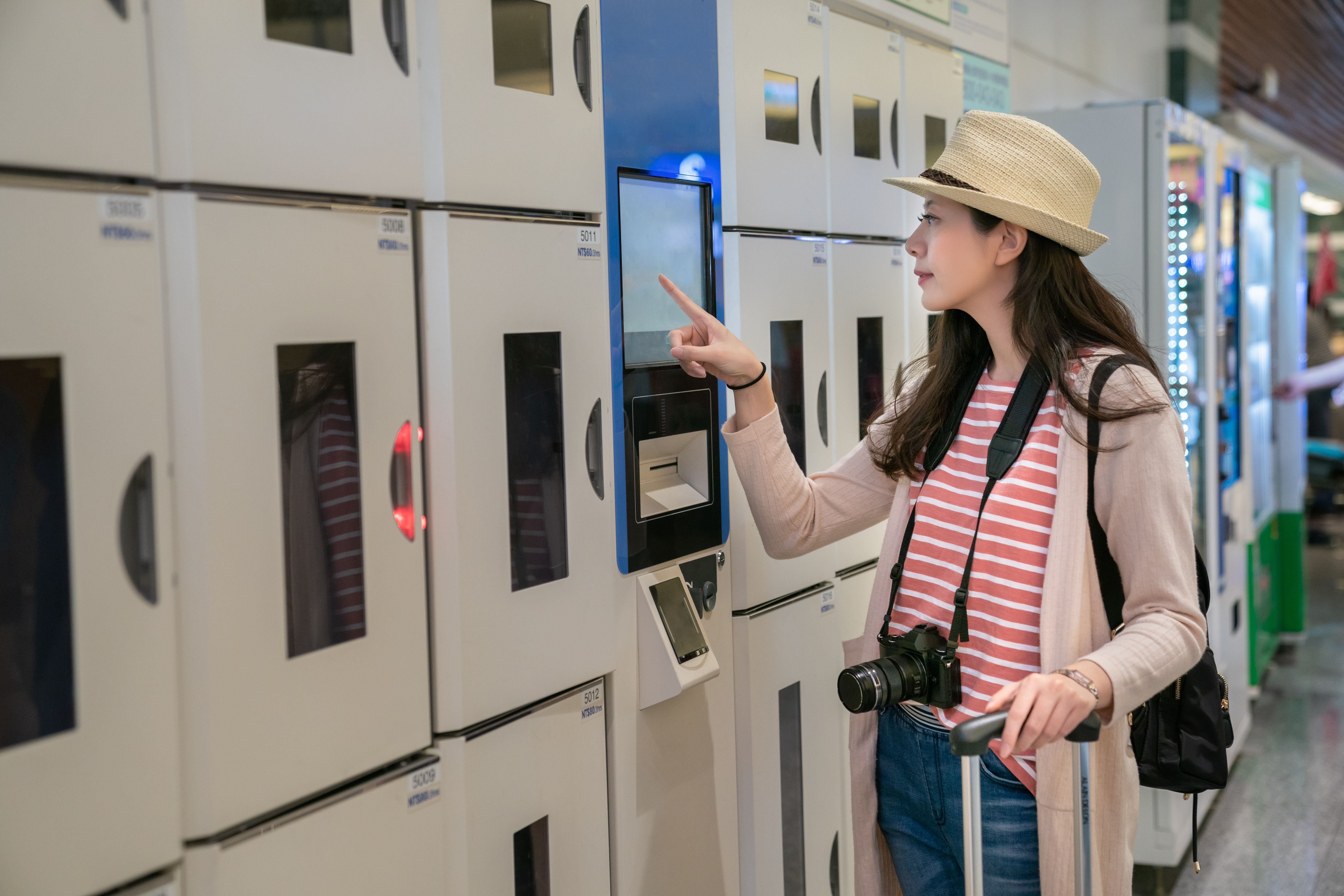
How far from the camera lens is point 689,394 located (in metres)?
2.34

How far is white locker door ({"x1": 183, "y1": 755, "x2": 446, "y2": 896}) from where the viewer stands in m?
1.46

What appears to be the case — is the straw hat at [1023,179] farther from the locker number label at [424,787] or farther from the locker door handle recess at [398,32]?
the locker number label at [424,787]

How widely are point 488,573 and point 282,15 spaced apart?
0.86m

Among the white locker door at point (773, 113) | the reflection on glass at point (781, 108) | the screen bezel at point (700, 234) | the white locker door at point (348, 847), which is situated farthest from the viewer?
the reflection on glass at point (781, 108)

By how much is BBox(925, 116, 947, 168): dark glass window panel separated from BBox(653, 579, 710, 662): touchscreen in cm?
153

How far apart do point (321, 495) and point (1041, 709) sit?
1.00 m

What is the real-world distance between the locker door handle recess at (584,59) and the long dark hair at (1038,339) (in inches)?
27.6

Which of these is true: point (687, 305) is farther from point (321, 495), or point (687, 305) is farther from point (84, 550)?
point (84, 550)

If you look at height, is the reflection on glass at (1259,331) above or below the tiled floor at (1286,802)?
above

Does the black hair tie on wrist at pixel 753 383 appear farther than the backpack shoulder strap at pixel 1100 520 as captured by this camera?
Yes

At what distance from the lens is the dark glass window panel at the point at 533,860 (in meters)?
1.95

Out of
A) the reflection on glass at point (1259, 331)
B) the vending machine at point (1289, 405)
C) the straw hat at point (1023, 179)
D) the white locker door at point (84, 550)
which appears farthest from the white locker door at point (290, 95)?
the vending machine at point (1289, 405)

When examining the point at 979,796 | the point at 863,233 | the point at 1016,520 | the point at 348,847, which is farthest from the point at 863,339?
the point at 348,847

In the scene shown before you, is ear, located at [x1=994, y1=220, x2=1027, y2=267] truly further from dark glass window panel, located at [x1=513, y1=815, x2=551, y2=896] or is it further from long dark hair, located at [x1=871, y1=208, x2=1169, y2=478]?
dark glass window panel, located at [x1=513, y1=815, x2=551, y2=896]
